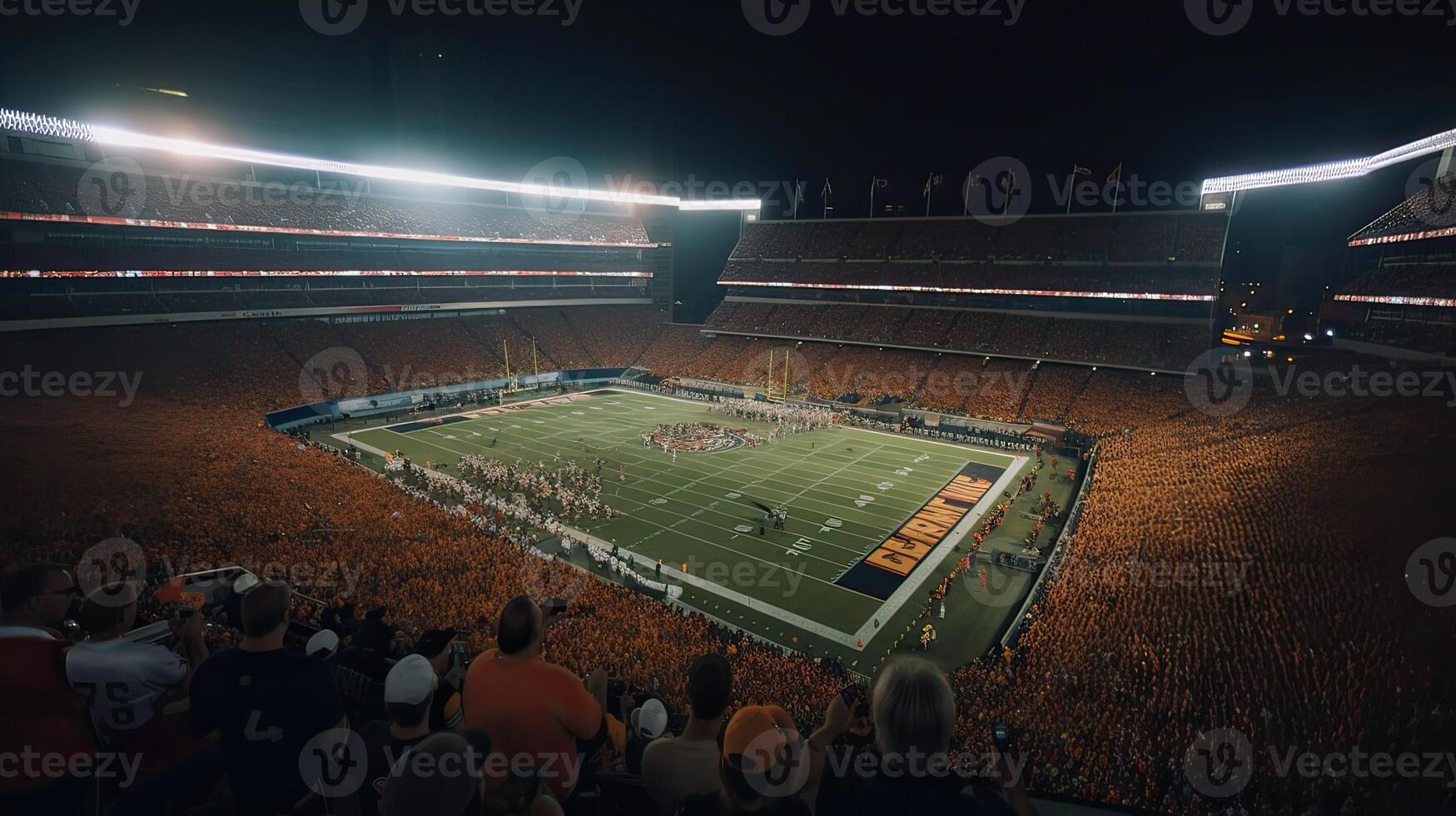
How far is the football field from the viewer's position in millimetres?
16438

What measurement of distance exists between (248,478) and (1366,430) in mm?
35926

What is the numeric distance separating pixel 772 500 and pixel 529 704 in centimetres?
2015

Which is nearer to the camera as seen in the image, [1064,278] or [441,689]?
[441,689]

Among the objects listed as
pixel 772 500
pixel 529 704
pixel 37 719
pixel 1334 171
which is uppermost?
pixel 1334 171

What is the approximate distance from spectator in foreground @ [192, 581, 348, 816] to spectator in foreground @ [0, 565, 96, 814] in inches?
19.1

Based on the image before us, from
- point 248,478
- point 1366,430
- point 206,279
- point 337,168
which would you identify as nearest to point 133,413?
point 248,478

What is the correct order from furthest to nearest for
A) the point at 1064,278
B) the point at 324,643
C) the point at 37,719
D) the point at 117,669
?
1. the point at 1064,278
2. the point at 324,643
3. the point at 117,669
4. the point at 37,719

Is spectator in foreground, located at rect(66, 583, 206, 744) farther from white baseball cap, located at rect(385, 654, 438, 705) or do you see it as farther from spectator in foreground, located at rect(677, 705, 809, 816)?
spectator in foreground, located at rect(677, 705, 809, 816)

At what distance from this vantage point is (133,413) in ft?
82.7

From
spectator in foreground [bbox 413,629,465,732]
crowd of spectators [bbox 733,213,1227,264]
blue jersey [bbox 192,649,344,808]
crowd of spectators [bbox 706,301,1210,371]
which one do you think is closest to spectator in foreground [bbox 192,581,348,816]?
blue jersey [bbox 192,649,344,808]

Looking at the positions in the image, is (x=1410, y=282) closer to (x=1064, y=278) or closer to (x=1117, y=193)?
(x=1064, y=278)

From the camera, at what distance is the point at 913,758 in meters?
2.27

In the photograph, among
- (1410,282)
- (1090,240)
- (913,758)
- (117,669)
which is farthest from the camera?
(1090,240)

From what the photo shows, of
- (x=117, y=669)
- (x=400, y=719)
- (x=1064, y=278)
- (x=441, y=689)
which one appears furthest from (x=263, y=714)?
(x=1064, y=278)
